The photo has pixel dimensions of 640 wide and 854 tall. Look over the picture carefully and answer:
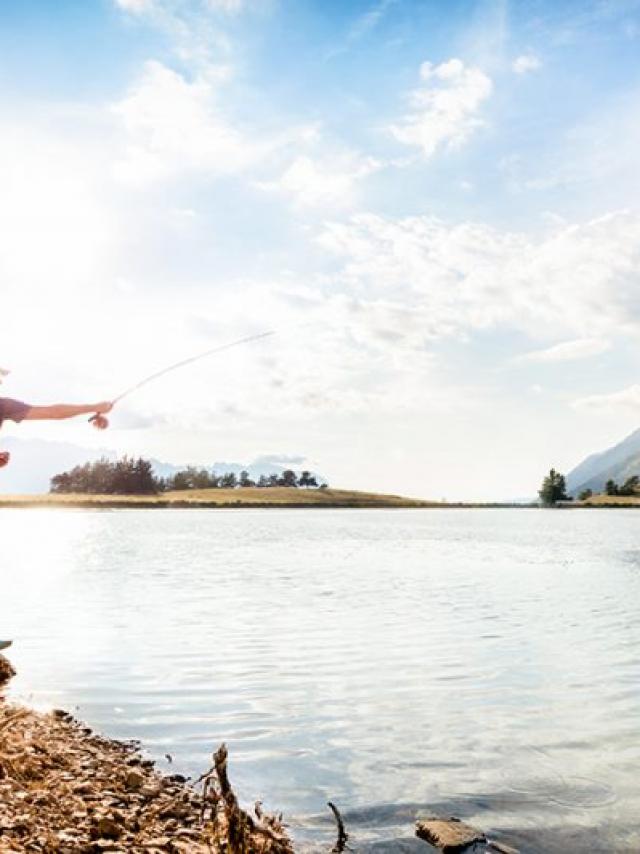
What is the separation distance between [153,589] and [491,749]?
93.3 feet

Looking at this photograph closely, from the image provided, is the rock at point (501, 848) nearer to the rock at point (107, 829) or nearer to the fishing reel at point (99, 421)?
the rock at point (107, 829)

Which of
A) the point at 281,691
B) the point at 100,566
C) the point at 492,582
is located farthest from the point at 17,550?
the point at 281,691

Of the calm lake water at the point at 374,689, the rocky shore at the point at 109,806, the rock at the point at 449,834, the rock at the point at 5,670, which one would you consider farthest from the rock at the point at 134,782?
the rock at the point at 5,670

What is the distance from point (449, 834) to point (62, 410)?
287 inches

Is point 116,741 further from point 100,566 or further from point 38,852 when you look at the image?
point 100,566

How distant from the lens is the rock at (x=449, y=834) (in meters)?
9.69

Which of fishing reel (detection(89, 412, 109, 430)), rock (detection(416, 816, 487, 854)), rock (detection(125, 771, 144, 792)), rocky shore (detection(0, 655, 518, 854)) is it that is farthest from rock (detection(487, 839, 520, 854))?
fishing reel (detection(89, 412, 109, 430))

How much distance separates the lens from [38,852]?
25.6 ft

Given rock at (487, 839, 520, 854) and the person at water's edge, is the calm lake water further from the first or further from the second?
the person at water's edge

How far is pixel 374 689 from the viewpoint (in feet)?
61.2

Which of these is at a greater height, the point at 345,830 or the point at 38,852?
the point at 38,852

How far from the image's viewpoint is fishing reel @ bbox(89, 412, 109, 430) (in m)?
12.6

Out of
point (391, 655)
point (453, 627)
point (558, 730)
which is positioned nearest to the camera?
point (558, 730)

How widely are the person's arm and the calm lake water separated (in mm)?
5307
